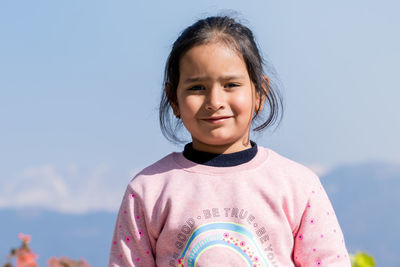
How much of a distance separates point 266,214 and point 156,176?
59 centimetres

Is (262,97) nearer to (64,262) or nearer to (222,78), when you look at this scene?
(222,78)

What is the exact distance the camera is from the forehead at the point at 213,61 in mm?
2824

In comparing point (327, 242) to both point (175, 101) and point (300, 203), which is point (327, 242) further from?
point (175, 101)

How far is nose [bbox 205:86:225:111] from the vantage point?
2.80 metres

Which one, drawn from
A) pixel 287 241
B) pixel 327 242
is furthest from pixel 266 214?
pixel 327 242

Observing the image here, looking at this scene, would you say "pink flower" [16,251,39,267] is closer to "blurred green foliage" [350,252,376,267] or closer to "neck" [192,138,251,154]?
"neck" [192,138,251,154]

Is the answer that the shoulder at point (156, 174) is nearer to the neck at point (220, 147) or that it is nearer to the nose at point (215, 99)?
the neck at point (220, 147)

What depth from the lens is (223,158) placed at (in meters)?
2.93

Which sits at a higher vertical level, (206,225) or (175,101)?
(175,101)

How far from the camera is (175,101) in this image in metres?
3.11

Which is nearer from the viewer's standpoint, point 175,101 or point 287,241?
point 287,241

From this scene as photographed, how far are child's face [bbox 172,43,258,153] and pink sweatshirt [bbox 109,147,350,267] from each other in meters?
0.18

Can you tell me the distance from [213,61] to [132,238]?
3.11 feet

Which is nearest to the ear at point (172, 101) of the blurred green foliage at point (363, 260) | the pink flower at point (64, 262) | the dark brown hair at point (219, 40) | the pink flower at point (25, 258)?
the dark brown hair at point (219, 40)
